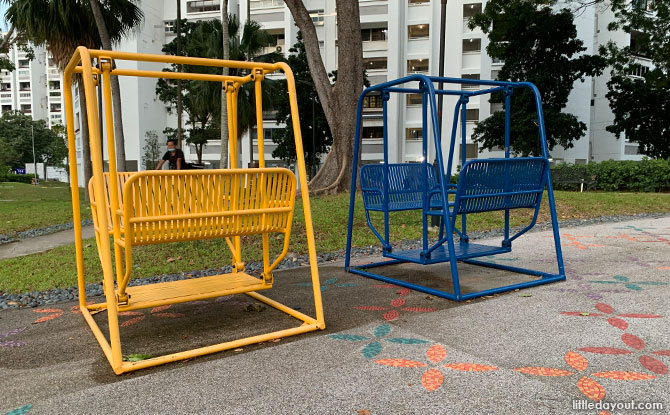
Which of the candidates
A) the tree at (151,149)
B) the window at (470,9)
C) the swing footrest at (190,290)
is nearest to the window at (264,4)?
the tree at (151,149)

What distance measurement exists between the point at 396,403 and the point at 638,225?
25.6 ft

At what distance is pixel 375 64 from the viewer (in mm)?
37312

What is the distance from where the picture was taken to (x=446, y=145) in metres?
32.0

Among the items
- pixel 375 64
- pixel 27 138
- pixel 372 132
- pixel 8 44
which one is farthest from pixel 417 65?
pixel 27 138

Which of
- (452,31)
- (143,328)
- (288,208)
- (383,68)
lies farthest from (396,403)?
(383,68)

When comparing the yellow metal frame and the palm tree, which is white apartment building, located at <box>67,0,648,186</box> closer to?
the palm tree

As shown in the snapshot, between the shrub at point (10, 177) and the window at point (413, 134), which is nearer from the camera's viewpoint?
the window at point (413, 134)

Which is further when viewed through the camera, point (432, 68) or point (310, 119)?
point (432, 68)

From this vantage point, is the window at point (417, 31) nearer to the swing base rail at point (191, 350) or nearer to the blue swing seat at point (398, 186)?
the blue swing seat at point (398, 186)

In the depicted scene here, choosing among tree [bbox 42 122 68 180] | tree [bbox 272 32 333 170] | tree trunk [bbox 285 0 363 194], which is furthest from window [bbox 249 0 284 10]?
tree [bbox 42 122 68 180]

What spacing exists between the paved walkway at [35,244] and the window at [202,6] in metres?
38.0

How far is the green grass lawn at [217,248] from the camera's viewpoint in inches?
213

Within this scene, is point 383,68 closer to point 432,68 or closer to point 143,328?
point 432,68

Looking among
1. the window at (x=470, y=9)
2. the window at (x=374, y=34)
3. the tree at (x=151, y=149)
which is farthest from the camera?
the tree at (x=151, y=149)
